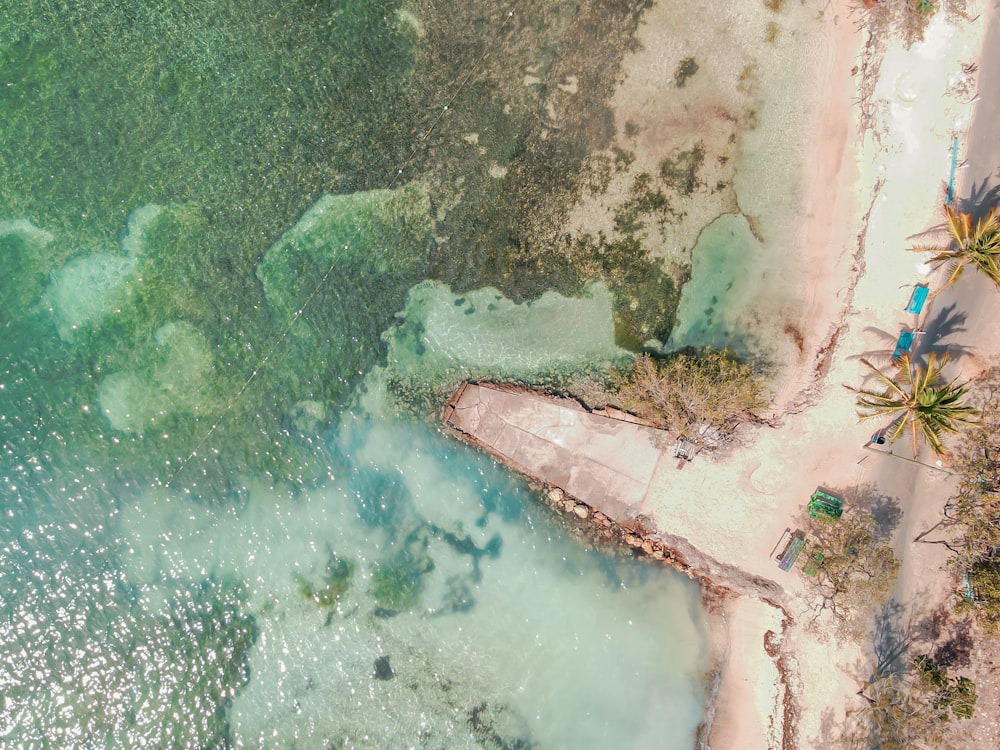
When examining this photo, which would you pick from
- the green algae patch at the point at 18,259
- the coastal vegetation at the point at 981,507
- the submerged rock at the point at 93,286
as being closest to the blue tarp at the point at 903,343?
the coastal vegetation at the point at 981,507

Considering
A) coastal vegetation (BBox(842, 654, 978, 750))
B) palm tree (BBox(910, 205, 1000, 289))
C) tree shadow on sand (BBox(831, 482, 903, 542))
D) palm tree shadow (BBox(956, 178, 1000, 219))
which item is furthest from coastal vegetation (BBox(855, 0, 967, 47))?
coastal vegetation (BBox(842, 654, 978, 750))

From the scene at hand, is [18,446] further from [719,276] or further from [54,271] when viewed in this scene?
[719,276]

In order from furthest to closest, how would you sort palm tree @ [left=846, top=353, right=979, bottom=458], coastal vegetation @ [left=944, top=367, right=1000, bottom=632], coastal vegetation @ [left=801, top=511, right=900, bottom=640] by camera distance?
coastal vegetation @ [left=801, top=511, right=900, bottom=640], coastal vegetation @ [left=944, top=367, right=1000, bottom=632], palm tree @ [left=846, top=353, right=979, bottom=458]

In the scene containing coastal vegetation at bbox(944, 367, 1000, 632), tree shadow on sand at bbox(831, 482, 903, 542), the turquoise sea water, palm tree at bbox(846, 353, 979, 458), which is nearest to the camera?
palm tree at bbox(846, 353, 979, 458)

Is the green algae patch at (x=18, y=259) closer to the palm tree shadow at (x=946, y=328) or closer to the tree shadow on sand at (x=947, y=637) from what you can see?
the palm tree shadow at (x=946, y=328)

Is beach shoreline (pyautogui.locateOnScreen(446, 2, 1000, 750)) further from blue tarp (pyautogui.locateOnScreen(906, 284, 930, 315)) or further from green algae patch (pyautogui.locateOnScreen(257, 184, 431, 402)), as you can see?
green algae patch (pyautogui.locateOnScreen(257, 184, 431, 402))

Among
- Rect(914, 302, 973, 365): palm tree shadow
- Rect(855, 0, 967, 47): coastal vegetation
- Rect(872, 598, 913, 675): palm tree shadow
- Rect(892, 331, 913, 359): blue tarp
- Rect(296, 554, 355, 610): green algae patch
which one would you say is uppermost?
Rect(855, 0, 967, 47): coastal vegetation

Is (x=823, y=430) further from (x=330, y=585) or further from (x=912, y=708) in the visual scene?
(x=330, y=585)
